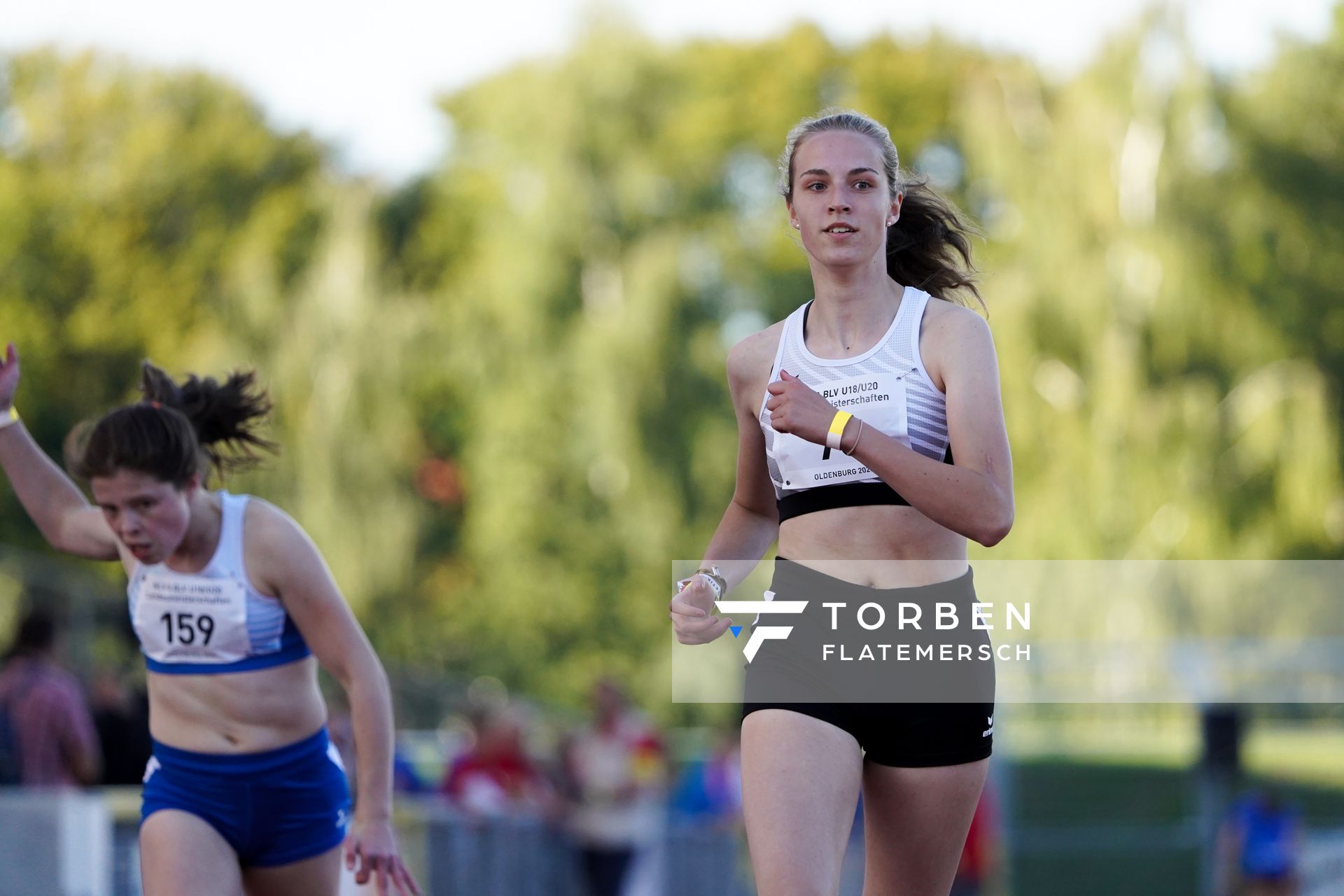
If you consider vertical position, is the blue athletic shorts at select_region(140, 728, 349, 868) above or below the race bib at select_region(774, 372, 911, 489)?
below

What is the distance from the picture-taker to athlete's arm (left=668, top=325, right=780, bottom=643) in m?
4.48

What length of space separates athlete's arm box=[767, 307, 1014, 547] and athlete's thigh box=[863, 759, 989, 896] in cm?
62

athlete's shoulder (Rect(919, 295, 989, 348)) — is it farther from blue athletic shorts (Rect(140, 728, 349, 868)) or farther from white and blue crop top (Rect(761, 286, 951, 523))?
blue athletic shorts (Rect(140, 728, 349, 868))

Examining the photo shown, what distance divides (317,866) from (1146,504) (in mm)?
19954

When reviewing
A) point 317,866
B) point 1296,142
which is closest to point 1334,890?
point 1296,142

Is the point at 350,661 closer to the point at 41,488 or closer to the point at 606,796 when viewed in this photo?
the point at 41,488

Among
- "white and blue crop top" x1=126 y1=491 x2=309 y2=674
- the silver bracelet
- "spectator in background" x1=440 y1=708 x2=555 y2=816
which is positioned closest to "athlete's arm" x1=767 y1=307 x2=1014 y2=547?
the silver bracelet

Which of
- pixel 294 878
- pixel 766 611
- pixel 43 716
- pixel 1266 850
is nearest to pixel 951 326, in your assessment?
pixel 766 611

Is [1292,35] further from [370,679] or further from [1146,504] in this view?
[370,679]

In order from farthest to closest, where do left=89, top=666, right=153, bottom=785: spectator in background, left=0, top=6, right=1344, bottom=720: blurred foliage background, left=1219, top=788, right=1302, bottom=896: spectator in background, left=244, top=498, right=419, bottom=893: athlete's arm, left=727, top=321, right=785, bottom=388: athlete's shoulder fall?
1. left=0, top=6, right=1344, bottom=720: blurred foliage background
2. left=1219, top=788, right=1302, bottom=896: spectator in background
3. left=89, top=666, right=153, bottom=785: spectator in background
4. left=244, top=498, right=419, bottom=893: athlete's arm
5. left=727, top=321, right=785, bottom=388: athlete's shoulder

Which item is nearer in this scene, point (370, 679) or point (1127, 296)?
point (370, 679)

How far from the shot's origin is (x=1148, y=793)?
78.1 ft

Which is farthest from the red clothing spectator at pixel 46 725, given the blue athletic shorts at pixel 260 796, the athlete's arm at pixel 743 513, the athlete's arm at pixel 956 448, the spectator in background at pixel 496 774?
the athlete's arm at pixel 956 448

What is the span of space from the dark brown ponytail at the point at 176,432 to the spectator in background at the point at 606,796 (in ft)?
27.6
